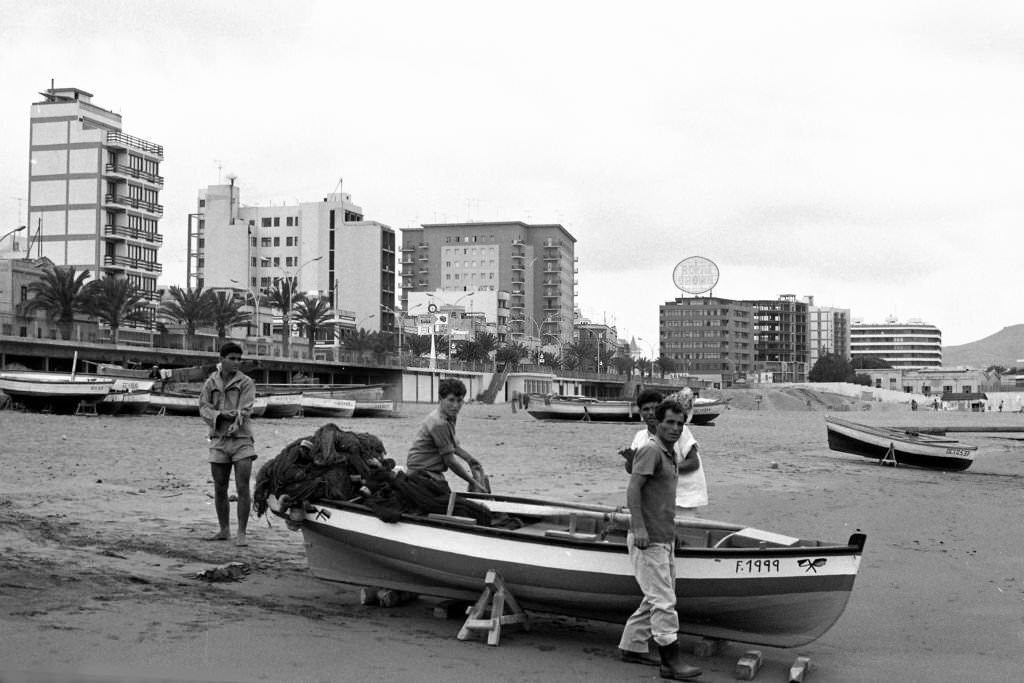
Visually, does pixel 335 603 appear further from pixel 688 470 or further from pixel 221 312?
pixel 221 312

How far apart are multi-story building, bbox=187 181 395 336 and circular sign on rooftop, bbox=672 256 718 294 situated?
6241 centimetres

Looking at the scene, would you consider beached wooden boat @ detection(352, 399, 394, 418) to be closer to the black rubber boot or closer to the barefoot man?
the barefoot man

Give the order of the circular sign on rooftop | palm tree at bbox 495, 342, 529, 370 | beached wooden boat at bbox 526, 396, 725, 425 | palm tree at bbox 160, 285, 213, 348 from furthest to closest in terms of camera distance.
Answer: the circular sign on rooftop, palm tree at bbox 495, 342, 529, 370, palm tree at bbox 160, 285, 213, 348, beached wooden boat at bbox 526, 396, 725, 425

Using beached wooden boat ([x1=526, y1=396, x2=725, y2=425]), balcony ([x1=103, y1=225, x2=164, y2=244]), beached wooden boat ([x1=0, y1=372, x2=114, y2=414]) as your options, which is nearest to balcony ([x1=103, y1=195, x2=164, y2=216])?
balcony ([x1=103, y1=225, x2=164, y2=244])

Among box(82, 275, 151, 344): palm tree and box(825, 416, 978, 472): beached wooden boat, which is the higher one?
box(82, 275, 151, 344): palm tree

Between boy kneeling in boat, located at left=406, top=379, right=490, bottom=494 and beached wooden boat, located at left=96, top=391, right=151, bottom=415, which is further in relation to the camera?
beached wooden boat, located at left=96, top=391, right=151, bottom=415

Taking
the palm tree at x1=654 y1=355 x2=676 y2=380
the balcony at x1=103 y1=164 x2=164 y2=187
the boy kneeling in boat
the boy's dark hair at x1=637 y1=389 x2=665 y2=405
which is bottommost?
the boy kneeling in boat

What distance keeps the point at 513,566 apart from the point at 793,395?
14768 centimetres

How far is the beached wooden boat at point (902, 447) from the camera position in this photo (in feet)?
82.8

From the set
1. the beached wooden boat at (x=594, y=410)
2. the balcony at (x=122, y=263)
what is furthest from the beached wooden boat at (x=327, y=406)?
the balcony at (x=122, y=263)

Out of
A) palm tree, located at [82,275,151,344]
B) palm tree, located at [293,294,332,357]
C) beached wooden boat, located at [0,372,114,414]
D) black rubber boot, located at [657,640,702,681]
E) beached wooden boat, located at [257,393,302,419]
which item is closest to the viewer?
black rubber boot, located at [657,640,702,681]

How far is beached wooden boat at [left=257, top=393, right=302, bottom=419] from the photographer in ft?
164

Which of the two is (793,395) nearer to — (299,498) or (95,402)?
(95,402)

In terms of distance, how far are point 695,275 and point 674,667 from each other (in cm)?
18048
